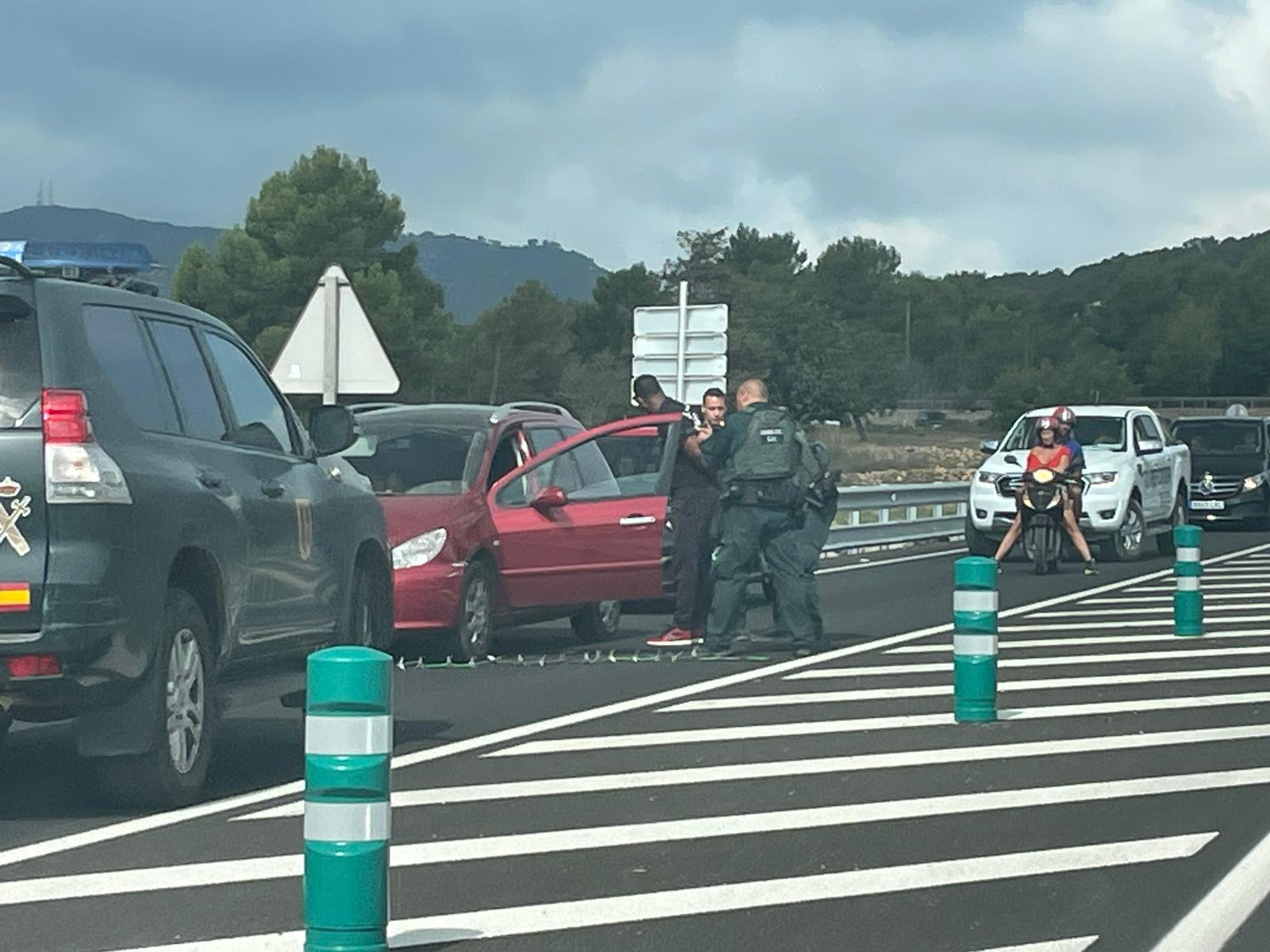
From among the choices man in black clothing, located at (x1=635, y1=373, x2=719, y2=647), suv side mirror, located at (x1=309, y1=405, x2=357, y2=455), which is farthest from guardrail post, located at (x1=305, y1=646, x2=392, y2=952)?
man in black clothing, located at (x1=635, y1=373, x2=719, y2=647)

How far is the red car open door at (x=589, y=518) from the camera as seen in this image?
15156 mm

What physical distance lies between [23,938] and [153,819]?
2029mm

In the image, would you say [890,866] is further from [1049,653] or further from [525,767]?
[1049,653]

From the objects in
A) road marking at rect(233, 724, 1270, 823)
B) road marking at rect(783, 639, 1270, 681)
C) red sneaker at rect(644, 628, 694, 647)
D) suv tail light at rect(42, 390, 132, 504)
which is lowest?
red sneaker at rect(644, 628, 694, 647)

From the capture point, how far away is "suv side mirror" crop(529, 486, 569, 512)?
598 inches

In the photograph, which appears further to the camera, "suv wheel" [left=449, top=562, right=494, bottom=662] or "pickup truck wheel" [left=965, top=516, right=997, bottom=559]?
"pickup truck wheel" [left=965, top=516, right=997, bottom=559]

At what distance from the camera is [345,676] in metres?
5.57

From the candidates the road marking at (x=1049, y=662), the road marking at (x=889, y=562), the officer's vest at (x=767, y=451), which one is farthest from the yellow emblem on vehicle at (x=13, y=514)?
the road marking at (x=889, y=562)

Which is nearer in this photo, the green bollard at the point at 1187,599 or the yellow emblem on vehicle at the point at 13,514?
the yellow emblem on vehicle at the point at 13,514

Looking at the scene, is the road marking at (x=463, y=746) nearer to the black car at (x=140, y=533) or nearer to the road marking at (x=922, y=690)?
the black car at (x=140, y=533)

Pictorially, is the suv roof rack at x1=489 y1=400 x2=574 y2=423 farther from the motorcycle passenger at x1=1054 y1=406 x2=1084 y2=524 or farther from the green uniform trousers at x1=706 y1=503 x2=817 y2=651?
the motorcycle passenger at x1=1054 y1=406 x2=1084 y2=524

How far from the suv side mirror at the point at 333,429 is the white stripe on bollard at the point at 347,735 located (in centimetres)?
481

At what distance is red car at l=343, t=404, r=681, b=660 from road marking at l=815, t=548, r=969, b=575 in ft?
23.9

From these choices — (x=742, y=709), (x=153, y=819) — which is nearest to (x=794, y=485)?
(x=742, y=709)
